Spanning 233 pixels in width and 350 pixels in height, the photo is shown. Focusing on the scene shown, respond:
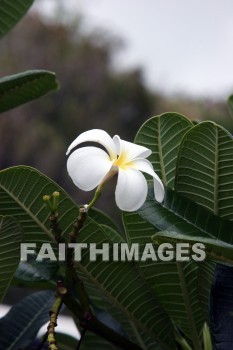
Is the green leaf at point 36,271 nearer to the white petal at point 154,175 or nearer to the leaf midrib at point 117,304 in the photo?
the leaf midrib at point 117,304

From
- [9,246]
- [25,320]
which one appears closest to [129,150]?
[9,246]

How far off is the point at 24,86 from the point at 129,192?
228mm

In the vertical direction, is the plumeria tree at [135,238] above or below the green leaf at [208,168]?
below

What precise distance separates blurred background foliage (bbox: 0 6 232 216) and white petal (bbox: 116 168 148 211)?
11.4 m

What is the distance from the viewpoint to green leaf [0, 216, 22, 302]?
50 cm

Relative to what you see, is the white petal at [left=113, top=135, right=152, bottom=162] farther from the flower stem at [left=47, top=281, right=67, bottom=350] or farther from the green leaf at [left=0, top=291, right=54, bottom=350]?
the green leaf at [left=0, top=291, right=54, bottom=350]

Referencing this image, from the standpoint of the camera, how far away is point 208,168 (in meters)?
0.53

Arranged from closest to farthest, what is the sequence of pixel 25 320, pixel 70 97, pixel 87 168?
pixel 87 168 → pixel 25 320 → pixel 70 97

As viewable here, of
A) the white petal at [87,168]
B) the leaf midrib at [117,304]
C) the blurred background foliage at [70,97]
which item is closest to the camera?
the white petal at [87,168]

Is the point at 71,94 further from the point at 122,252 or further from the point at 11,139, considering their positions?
the point at 122,252

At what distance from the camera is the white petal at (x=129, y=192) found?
0.43m

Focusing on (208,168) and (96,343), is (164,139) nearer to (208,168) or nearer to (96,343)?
(208,168)

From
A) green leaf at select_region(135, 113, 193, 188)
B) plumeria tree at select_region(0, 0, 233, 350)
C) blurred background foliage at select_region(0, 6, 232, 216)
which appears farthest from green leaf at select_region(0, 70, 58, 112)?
blurred background foliage at select_region(0, 6, 232, 216)

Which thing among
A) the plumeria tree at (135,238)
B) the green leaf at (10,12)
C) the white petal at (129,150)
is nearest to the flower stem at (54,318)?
the plumeria tree at (135,238)
